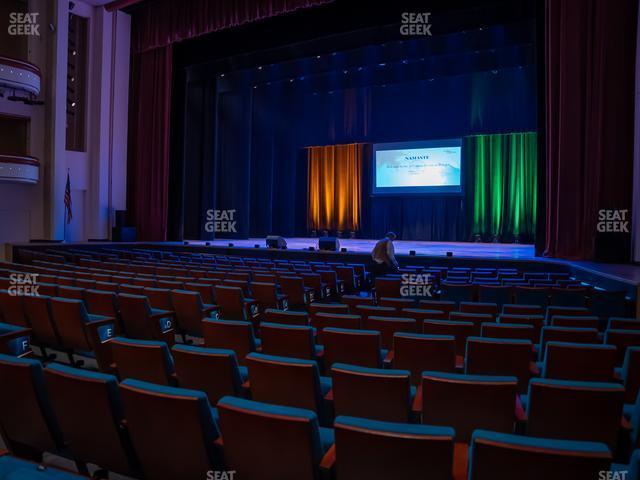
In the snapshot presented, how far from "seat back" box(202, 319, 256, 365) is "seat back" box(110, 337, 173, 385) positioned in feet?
2.49

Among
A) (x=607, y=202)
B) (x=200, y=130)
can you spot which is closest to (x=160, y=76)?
(x=200, y=130)

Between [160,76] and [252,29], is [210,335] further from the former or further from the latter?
[160,76]

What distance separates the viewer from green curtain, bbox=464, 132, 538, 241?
19016 mm

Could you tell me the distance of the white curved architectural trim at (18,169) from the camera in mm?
14695

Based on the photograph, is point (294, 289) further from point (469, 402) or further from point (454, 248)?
point (454, 248)

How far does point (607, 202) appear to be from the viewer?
10383 mm

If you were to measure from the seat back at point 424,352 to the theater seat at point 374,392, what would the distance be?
82 cm

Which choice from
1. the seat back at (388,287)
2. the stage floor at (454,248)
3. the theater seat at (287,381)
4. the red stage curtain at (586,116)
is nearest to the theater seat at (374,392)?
the theater seat at (287,381)

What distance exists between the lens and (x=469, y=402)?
2352mm

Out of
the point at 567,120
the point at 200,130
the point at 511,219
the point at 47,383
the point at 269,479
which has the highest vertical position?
the point at 200,130

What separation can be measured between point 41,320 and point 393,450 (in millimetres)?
4169

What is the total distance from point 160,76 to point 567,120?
13342 mm

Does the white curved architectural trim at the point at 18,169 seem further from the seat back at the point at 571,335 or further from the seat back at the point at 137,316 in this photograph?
the seat back at the point at 571,335

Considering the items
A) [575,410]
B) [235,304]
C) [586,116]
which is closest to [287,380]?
[575,410]
